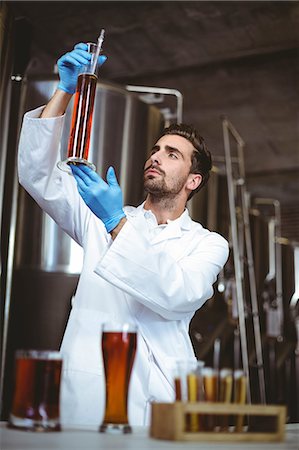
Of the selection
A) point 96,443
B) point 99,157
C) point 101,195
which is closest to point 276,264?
point 99,157

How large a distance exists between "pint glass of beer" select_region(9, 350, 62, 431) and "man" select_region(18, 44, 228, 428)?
44 cm

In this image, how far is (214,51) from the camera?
494 cm

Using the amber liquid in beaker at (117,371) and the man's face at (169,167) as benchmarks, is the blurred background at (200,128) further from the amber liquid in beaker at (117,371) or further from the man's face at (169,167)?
the amber liquid in beaker at (117,371)

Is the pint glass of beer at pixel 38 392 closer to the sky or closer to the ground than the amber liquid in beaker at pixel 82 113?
closer to the ground

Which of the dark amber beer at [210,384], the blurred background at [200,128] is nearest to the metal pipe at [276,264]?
the blurred background at [200,128]

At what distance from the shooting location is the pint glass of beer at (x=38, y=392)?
2.94 feet

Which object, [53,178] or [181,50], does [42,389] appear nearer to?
[53,178]

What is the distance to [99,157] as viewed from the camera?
3021 millimetres

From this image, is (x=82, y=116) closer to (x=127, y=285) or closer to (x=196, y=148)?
(x=127, y=285)

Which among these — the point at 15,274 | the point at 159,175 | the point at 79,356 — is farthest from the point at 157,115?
the point at 79,356

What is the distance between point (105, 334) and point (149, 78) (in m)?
4.74

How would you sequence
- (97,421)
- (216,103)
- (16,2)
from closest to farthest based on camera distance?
(97,421)
(16,2)
(216,103)

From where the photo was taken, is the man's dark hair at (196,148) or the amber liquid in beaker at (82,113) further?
the man's dark hair at (196,148)

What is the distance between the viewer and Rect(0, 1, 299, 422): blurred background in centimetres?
303
